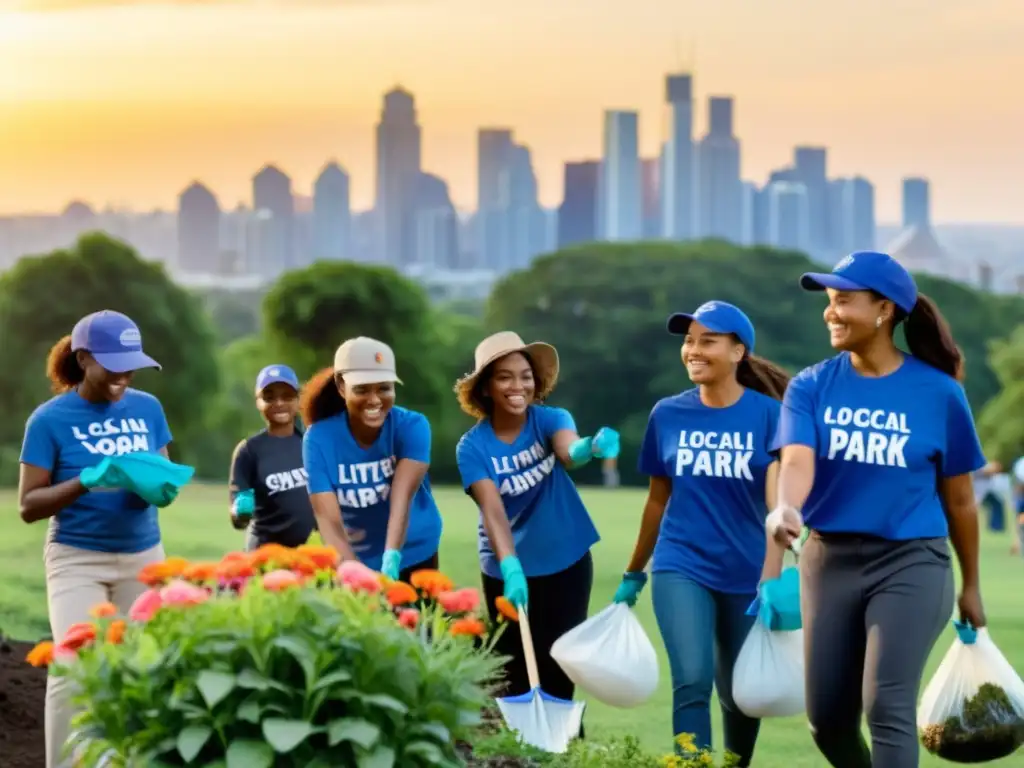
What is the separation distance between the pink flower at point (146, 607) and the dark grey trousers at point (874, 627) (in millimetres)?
2206

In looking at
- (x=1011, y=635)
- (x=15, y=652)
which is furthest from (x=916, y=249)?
(x=15, y=652)

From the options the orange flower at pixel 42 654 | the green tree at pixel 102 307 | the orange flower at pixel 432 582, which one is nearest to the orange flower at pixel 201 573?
the orange flower at pixel 42 654

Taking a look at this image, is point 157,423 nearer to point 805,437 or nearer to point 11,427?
point 805,437

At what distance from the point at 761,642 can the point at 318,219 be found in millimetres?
105628

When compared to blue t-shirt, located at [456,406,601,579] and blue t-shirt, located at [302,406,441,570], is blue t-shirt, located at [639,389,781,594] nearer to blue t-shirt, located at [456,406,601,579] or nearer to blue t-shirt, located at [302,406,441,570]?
blue t-shirt, located at [456,406,601,579]

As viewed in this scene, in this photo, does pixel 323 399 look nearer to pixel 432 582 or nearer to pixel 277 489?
pixel 277 489

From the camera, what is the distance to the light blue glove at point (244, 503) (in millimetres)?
9562

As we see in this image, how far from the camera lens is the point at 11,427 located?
53.0 meters

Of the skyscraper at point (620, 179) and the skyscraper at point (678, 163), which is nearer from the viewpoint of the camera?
the skyscraper at point (620, 179)

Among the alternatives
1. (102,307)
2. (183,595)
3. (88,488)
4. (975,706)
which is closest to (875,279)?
(975,706)

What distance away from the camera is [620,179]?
113188 mm

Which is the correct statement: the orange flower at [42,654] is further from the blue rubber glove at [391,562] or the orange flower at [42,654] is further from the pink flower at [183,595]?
the blue rubber glove at [391,562]

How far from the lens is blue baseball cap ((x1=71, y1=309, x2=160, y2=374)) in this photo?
Result: 7.63 meters

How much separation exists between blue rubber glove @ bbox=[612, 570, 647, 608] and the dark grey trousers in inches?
49.3
